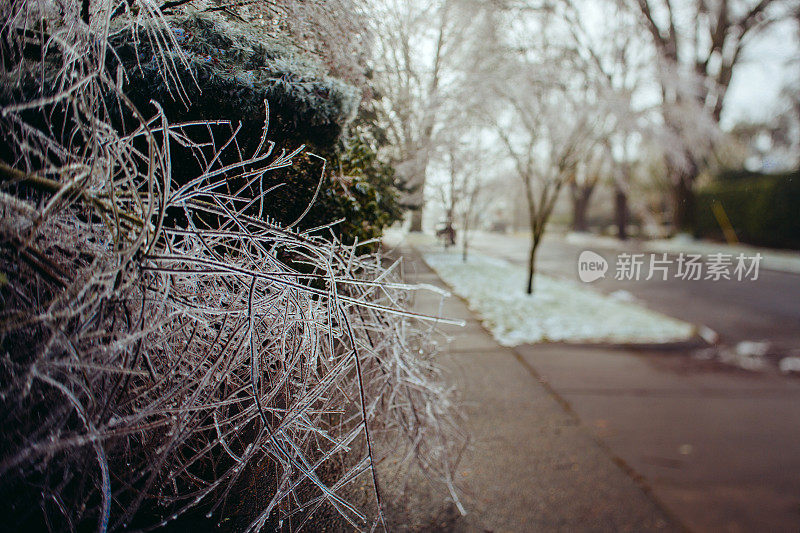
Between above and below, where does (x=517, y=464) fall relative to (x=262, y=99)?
below

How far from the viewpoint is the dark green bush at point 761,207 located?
239 inches

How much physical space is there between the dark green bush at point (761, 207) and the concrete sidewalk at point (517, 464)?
16.9ft

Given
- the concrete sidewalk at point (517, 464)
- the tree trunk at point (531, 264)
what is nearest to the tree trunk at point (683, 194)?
the tree trunk at point (531, 264)

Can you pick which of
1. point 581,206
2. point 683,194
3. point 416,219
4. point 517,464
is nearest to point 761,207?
point 683,194

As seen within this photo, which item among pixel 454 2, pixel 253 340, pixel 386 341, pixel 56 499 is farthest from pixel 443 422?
pixel 454 2

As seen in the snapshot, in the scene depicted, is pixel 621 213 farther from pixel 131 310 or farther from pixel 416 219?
pixel 131 310

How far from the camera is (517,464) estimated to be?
131 centimetres

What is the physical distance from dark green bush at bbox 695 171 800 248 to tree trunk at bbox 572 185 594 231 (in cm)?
497

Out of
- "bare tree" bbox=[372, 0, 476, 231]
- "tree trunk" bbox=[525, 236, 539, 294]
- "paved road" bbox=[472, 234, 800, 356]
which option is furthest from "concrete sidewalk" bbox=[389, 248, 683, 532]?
"tree trunk" bbox=[525, 236, 539, 294]

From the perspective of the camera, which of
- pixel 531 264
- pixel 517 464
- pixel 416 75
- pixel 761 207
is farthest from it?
pixel 761 207

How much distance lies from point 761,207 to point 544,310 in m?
5.45

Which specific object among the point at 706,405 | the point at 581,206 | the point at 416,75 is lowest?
the point at 706,405

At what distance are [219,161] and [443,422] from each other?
29.4 inches

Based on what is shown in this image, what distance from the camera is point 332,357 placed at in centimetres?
67
